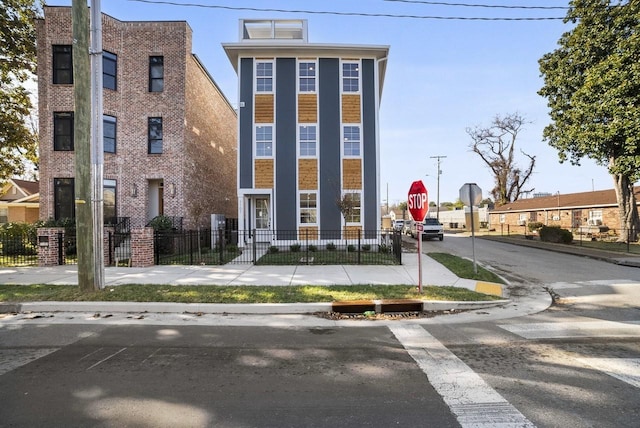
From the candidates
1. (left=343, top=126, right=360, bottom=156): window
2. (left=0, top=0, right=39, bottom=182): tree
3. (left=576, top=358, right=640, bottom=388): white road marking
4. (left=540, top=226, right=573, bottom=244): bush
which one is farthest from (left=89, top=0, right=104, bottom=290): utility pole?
(left=540, top=226, right=573, bottom=244): bush

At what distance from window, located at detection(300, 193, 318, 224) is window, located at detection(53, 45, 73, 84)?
13160 millimetres

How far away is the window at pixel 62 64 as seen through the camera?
17516mm

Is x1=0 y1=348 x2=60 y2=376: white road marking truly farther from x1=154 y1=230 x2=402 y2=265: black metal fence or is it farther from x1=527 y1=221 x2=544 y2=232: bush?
x1=527 y1=221 x2=544 y2=232: bush

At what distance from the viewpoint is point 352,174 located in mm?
17969

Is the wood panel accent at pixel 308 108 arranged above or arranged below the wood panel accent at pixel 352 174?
above

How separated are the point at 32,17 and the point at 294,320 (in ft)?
81.0

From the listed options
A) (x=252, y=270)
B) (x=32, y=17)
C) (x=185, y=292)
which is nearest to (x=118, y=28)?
(x=32, y=17)

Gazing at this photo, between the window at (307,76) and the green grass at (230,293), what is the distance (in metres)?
12.7

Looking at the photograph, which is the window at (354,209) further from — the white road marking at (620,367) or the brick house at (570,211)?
the brick house at (570,211)

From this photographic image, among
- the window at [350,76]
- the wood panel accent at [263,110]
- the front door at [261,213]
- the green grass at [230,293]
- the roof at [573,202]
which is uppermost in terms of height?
the window at [350,76]

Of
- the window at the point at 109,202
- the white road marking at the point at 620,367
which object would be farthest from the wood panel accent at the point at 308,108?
the white road marking at the point at 620,367

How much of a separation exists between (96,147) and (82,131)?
43 centimetres

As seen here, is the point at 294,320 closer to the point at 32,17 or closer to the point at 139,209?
the point at 139,209

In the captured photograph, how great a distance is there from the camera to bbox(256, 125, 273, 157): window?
18125mm
